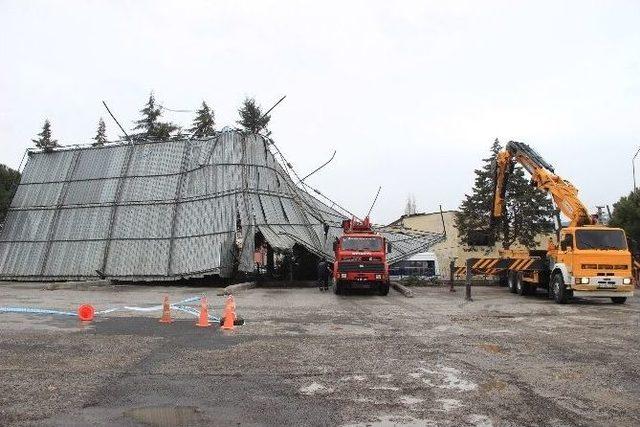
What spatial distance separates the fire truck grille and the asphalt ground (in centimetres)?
979

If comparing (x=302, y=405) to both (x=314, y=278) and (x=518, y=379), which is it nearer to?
(x=518, y=379)

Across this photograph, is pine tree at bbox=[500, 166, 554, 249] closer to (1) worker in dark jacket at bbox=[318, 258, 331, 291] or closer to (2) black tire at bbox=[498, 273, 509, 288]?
(2) black tire at bbox=[498, 273, 509, 288]

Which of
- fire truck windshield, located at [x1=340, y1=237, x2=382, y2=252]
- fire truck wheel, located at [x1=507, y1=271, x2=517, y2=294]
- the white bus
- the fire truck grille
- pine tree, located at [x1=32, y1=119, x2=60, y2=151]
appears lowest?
fire truck wheel, located at [x1=507, y1=271, x2=517, y2=294]

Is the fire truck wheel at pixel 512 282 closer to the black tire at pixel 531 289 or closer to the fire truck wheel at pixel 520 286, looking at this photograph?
the fire truck wheel at pixel 520 286

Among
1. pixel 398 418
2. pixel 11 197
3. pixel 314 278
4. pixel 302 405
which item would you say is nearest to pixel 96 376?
pixel 302 405

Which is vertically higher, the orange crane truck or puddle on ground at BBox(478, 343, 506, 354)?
the orange crane truck

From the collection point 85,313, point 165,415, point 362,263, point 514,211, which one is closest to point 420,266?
point 514,211

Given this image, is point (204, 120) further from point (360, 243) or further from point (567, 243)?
point (567, 243)

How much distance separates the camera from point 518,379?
25.5 feet

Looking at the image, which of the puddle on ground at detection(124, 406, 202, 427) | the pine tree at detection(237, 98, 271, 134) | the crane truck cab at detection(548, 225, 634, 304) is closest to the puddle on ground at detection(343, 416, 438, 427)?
the puddle on ground at detection(124, 406, 202, 427)

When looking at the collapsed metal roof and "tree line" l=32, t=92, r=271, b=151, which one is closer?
the collapsed metal roof

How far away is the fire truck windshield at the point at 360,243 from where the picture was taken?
2562cm

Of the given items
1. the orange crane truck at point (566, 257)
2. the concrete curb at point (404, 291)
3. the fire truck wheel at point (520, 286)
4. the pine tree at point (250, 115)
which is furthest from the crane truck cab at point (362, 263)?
the pine tree at point (250, 115)

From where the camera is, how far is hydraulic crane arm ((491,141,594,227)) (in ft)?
72.9
